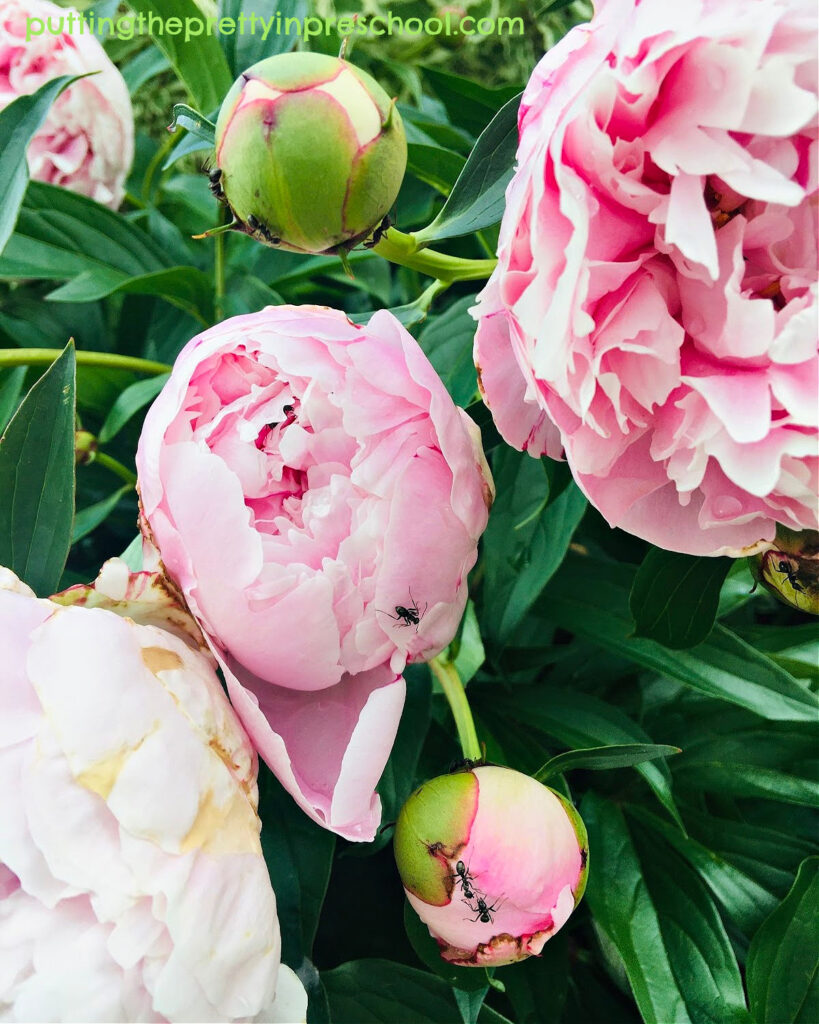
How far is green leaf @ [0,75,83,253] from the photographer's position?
42 centimetres

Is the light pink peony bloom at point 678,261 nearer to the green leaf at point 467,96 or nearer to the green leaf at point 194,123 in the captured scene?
the green leaf at point 194,123

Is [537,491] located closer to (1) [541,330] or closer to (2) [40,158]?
(1) [541,330]

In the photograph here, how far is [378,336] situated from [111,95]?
0.42m

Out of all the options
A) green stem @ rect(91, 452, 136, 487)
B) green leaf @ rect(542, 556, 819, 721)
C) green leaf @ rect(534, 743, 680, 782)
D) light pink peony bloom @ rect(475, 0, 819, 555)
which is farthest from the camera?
green stem @ rect(91, 452, 136, 487)

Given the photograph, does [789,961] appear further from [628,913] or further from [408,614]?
[408,614]

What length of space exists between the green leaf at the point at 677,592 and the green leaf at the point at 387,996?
0.21 meters

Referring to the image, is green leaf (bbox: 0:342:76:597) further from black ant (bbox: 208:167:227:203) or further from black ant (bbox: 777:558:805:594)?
black ant (bbox: 777:558:805:594)

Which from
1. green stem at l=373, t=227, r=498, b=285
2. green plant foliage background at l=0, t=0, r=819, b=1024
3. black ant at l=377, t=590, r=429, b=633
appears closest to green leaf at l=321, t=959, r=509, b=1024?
green plant foliage background at l=0, t=0, r=819, b=1024

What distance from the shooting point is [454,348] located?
516mm

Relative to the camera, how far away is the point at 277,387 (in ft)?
1.16

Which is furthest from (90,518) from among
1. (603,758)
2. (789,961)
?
(789,961)

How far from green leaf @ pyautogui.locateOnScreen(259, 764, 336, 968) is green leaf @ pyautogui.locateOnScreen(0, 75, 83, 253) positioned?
281 millimetres

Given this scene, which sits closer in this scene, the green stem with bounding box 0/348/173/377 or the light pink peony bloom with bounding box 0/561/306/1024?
the light pink peony bloom with bounding box 0/561/306/1024

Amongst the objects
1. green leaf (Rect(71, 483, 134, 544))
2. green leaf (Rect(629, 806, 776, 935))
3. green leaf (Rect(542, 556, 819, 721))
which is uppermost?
green leaf (Rect(71, 483, 134, 544))
